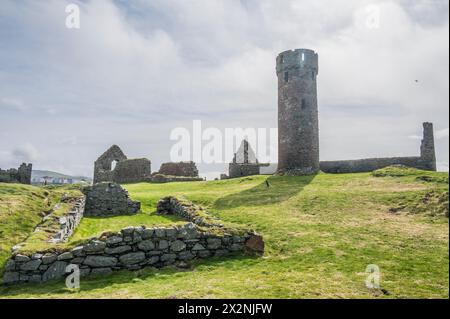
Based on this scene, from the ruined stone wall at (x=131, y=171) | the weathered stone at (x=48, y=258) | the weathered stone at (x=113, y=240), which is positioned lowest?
the weathered stone at (x=48, y=258)

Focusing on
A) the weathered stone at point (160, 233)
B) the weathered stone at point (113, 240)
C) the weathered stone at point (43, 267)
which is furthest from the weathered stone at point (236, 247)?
the weathered stone at point (43, 267)

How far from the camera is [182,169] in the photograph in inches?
1852

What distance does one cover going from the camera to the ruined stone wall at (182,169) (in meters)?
47.0

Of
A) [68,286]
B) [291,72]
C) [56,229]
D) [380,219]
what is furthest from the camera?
[291,72]

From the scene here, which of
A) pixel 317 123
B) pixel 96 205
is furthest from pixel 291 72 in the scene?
pixel 96 205

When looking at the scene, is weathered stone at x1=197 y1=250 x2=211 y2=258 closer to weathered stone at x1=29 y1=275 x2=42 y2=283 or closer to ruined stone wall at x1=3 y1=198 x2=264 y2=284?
ruined stone wall at x1=3 y1=198 x2=264 y2=284

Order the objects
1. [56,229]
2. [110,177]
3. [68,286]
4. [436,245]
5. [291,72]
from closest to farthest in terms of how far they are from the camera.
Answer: [68,286], [436,245], [56,229], [291,72], [110,177]

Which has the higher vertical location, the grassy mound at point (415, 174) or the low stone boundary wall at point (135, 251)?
the grassy mound at point (415, 174)

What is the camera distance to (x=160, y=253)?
10641 mm

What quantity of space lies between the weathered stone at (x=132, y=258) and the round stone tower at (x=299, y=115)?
23.2 m

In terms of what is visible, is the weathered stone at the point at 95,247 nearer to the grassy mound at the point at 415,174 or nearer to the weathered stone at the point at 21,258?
the weathered stone at the point at 21,258

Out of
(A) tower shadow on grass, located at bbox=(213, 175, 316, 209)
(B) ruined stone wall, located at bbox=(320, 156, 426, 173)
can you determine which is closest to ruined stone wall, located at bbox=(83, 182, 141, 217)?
(A) tower shadow on grass, located at bbox=(213, 175, 316, 209)
